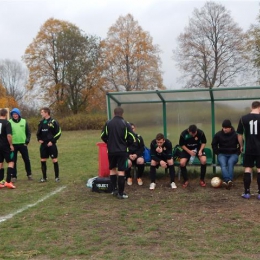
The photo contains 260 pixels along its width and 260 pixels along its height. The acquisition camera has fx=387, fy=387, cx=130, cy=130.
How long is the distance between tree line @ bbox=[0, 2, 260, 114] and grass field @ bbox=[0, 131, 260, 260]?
93.3ft

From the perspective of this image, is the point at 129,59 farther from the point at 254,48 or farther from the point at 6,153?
the point at 6,153

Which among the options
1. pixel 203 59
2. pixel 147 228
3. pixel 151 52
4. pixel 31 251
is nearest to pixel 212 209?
pixel 147 228

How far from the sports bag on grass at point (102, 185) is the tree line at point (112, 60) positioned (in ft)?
92.3

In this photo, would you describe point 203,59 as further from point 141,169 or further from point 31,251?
point 31,251

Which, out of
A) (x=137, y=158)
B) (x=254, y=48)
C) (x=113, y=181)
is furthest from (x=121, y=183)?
(x=254, y=48)

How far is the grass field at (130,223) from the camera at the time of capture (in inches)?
181

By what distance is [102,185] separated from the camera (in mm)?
8070

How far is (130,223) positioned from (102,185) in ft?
7.76

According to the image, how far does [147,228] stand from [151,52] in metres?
34.9

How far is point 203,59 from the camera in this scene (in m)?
35.8

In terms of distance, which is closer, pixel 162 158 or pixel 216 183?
pixel 216 183

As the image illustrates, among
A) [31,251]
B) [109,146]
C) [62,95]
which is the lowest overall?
[31,251]

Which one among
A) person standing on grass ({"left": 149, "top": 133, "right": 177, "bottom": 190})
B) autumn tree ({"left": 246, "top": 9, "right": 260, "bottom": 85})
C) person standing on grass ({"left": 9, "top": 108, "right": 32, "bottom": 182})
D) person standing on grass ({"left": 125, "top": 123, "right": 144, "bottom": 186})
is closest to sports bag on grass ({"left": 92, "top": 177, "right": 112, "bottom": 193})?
person standing on grass ({"left": 125, "top": 123, "right": 144, "bottom": 186})

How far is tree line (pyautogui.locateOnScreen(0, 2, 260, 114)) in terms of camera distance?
35719 millimetres
